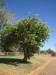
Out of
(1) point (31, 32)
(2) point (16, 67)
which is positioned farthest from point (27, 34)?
(2) point (16, 67)

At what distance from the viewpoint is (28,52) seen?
41250 mm

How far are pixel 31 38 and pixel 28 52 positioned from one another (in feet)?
12.0

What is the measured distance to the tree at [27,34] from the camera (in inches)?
1542

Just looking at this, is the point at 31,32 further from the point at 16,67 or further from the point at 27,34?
the point at 16,67

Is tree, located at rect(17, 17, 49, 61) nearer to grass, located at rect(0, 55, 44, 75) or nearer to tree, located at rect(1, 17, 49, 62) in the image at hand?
tree, located at rect(1, 17, 49, 62)

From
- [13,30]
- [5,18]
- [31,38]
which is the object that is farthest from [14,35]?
[5,18]

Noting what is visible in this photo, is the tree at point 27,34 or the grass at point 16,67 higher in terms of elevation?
the tree at point 27,34

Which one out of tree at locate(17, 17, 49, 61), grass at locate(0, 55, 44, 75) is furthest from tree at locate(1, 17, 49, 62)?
grass at locate(0, 55, 44, 75)

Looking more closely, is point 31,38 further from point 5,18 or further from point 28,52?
point 5,18

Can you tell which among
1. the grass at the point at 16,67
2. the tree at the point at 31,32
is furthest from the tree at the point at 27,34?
the grass at the point at 16,67

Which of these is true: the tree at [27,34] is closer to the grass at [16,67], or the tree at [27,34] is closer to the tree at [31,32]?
the tree at [31,32]

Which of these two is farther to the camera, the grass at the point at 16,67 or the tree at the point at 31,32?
the tree at the point at 31,32

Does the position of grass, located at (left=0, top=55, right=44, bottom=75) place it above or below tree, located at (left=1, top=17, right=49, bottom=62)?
below

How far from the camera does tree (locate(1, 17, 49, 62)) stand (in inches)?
1542
